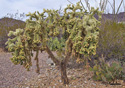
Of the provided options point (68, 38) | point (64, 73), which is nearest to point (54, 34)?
point (68, 38)

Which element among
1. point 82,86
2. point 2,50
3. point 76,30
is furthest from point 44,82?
point 2,50

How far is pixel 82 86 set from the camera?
259 centimetres

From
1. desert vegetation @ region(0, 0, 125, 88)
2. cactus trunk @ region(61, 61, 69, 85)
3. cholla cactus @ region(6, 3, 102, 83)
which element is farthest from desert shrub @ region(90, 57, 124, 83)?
cholla cactus @ region(6, 3, 102, 83)

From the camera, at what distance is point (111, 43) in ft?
12.0

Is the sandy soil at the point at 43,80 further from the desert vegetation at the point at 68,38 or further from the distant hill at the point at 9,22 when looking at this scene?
the distant hill at the point at 9,22

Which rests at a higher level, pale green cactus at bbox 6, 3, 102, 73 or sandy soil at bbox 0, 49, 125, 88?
pale green cactus at bbox 6, 3, 102, 73

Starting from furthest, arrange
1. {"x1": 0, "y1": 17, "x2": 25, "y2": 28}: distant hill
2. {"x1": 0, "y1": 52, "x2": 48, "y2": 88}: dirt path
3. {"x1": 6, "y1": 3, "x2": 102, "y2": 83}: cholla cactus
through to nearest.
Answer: {"x1": 0, "y1": 17, "x2": 25, "y2": 28}: distant hill < {"x1": 0, "y1": 52, "x2": 48, "y2": 88}: dirt path < {"x1": 6, "y1": 3, "x2": 102, "y2": 83}: cholla cactus

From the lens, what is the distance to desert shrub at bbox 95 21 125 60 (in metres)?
3.60

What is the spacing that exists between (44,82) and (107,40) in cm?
193

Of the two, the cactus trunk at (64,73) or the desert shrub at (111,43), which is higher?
the desert shrub at (111,43)

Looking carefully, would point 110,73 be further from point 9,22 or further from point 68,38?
point 9,22

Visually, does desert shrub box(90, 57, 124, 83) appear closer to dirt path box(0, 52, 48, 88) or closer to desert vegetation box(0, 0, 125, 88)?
desert vegetation box(0, 0, 125, 88)

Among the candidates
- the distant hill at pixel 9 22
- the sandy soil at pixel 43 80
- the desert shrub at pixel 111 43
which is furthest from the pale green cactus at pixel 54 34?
the distant hill at pixel 9 22

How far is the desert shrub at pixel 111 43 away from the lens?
142 inches
